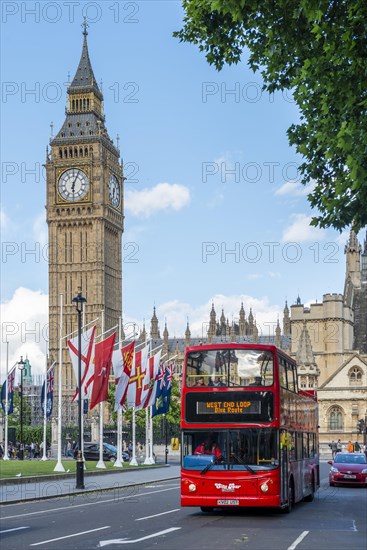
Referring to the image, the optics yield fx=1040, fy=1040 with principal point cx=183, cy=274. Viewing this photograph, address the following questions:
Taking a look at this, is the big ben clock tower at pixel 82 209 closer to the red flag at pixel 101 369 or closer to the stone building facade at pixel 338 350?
the stone building facade at pixel 338 350

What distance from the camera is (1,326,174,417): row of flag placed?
4300cm

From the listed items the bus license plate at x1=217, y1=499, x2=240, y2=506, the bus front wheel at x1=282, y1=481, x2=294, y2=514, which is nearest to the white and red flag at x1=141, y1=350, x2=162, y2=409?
the bus front wheel at x1=282, y1=481, x2=294, y2=514

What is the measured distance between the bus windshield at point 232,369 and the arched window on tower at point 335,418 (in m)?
78.4

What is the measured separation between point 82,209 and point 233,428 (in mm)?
115932

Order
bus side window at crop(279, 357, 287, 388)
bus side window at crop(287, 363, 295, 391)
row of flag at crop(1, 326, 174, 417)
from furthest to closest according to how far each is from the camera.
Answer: row of flag at crop(1, 326, 174, 417), bus side window at crop(287, 363, 295, 391), bus side window at crop(279, 357, 287, 388)

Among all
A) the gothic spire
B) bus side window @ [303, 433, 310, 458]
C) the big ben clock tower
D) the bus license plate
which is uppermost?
the gothic spire

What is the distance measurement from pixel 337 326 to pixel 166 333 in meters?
49.0

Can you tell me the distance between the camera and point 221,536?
62.5 feet

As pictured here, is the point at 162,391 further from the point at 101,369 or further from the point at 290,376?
the point at 290,376

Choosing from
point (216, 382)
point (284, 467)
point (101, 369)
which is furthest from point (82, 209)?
point (216, 382)

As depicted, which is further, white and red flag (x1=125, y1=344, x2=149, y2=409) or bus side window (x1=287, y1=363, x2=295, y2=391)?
white and red flag (x1=125, y1=344, x2=149, y2=409)

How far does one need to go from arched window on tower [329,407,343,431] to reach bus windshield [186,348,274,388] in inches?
3085

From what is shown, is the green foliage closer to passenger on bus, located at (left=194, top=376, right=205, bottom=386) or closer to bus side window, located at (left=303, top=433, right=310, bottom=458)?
passenger on bus, located at (left=194, top=376, right=205, bottom=386)

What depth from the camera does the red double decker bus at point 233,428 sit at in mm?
23016
